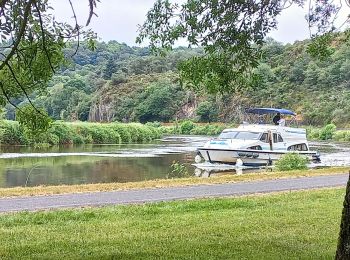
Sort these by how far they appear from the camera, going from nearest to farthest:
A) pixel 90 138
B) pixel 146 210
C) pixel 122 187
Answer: pixel 146 210, pixel 122 187, pixel 90 138

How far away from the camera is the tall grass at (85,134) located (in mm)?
47844

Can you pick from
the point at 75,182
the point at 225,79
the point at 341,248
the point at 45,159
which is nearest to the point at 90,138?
the point at 45,159

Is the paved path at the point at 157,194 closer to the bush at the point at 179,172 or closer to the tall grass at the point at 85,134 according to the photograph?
the bush at the point at 179,172

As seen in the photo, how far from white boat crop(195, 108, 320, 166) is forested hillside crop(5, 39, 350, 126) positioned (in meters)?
20.8

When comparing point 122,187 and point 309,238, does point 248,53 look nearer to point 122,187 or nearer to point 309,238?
point 309,238

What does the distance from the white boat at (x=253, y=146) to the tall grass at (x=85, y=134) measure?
58.3 feet

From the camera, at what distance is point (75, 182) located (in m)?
22.1

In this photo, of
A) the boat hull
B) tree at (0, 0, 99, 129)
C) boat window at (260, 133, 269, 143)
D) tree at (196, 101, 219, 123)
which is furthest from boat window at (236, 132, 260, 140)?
tree at (196, 101, 219, 123)

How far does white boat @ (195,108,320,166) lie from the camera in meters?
31.2

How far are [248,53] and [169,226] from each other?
3346 mm

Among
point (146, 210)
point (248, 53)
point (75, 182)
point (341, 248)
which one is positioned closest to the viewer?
point (341, 248)

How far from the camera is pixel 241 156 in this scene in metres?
31.1

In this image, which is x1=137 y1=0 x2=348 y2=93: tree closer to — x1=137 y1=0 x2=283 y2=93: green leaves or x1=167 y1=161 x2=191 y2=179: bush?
x1=137 y1=0 x2=283 y2=93: green leaves

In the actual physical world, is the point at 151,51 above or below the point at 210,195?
above
